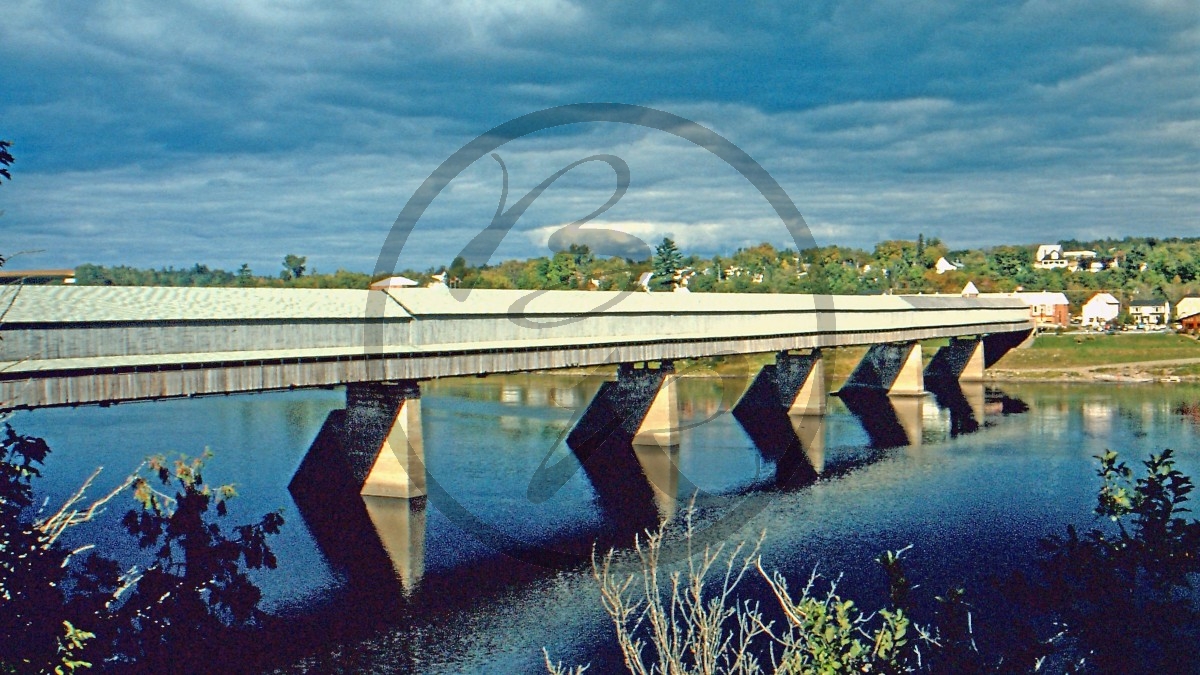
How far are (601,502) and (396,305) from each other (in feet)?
43.5

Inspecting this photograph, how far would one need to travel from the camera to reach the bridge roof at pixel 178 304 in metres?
32.0

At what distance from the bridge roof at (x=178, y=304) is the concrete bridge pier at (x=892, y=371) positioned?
59.6 m

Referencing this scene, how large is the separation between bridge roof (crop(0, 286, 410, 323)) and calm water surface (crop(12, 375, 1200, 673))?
27.7 ft

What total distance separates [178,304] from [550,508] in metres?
17.6

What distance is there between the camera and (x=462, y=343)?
48094 mm

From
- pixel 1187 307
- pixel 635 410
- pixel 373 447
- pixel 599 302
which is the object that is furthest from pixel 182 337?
pixel 1187 307

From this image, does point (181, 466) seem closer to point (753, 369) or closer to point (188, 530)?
point (188, 530)

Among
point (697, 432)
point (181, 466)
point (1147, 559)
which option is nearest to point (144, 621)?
point (181, 466)

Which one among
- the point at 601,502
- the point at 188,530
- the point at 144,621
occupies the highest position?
the point at 188,530

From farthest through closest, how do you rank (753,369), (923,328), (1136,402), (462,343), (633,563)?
(753,369) < (923,328) < (1136,402) < (462,343) < (633,563)

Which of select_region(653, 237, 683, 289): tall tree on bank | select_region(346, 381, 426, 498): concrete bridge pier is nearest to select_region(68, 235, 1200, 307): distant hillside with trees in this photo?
select_region(653, 237, 683, 289): tall tree on bank

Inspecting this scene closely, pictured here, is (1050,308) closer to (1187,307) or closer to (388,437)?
(1187,307)

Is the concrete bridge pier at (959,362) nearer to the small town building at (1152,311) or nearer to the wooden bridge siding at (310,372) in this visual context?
the wooden bridge siding at (310,372)

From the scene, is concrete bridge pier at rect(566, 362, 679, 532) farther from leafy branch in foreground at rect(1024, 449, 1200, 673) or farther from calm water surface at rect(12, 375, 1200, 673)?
leafy branch in foreground at rect(1024, 449, 1200, 673)
